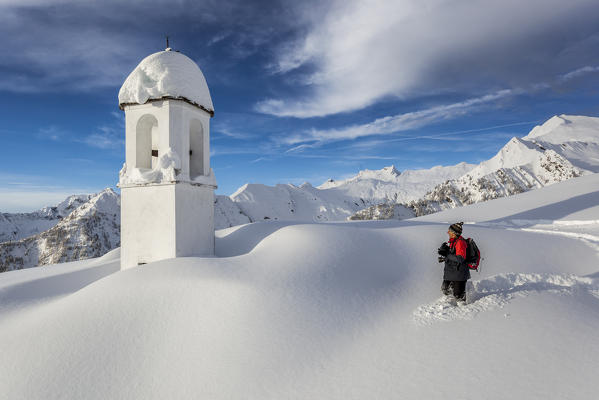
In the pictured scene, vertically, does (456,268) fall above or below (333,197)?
below

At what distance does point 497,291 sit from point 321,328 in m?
3.96

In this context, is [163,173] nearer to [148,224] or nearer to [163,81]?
[148,224]

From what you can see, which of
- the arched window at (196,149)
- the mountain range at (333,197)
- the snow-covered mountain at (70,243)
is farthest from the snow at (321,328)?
the snow-covered mountain at (70,243)

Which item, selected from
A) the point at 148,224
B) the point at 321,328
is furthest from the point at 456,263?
the point at 148,224

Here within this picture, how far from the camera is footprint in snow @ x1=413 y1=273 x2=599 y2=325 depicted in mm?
5555

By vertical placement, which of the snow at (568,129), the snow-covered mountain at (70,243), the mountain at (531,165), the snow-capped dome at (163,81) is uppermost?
Answer: the snow at (568,129)

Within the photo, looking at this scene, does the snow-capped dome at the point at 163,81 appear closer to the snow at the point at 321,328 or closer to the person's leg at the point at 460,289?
the snow at the point at 321,328

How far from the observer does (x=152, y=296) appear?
6.66m

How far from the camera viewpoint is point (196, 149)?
12469 mm

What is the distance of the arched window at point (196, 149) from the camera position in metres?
12.2

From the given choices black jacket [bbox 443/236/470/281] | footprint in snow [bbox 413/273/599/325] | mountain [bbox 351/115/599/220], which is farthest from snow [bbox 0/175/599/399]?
mountain [bbox 351/115/599/220]

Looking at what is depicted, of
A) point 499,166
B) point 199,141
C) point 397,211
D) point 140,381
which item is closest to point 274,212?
point 397,211

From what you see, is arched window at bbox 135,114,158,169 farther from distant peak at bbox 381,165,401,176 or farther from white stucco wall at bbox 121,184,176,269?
distant peak at bbox 381,165,401,176

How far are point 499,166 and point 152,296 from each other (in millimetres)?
123936
